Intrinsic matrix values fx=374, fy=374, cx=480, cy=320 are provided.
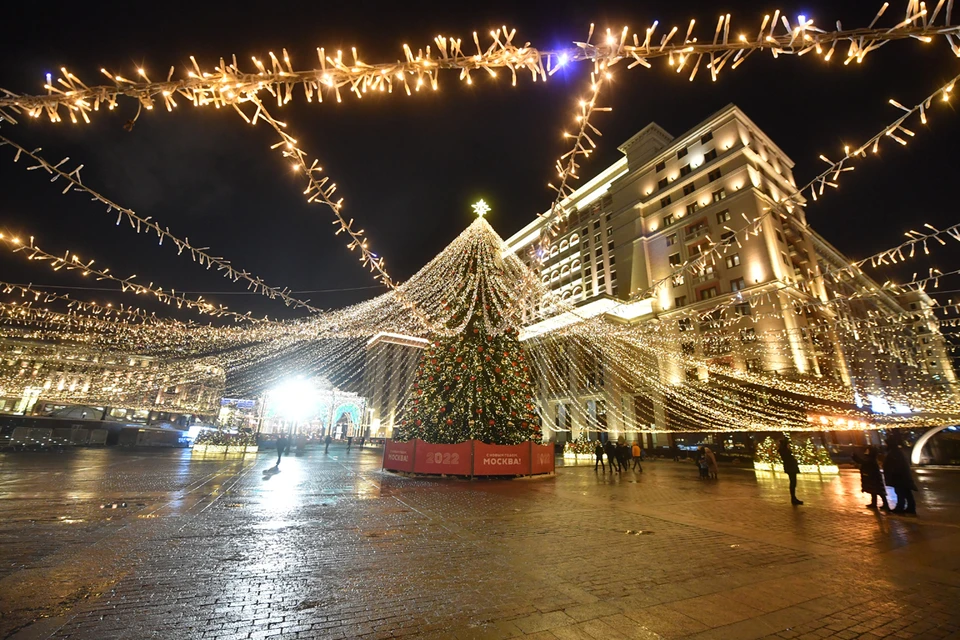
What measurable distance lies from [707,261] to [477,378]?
33103 mm

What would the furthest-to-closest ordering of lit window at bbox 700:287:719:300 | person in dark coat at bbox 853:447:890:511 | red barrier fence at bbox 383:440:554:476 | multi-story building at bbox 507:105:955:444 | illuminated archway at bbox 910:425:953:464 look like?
lit window at bbox 700:287:719:300 < multi-story building at bbox 507:105:955:444 < illuminated archway at bbox 910:425:953:464 < red barrier fence at bbox 383:440:554:476 < person in dark coat at bbox 853:447:890:511

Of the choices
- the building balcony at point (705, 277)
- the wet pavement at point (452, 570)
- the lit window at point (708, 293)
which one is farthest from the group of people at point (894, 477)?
the building balcony at point (705, 277)

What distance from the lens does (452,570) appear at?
3791 mm

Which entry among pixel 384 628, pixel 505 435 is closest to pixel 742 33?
pixel 384 628

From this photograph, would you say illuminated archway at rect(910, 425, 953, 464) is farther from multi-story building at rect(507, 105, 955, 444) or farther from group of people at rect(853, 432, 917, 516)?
group of people at rect(853, 432, 917, 516)

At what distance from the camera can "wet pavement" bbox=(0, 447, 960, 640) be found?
2.67 meters

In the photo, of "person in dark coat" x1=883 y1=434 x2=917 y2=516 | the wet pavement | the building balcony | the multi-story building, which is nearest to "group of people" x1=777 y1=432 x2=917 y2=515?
"person in dark coat" x1=883 y1=434 x2=917 y2=516

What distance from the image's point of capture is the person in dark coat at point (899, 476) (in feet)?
25.3

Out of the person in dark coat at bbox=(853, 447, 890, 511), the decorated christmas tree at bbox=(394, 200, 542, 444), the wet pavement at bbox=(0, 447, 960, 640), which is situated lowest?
the wet pavement at bbox=(0, 447, 960, 640)

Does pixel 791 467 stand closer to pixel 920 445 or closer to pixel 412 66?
pixel 412 66

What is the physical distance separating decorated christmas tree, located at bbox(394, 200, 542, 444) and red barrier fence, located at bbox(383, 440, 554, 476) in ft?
1.77

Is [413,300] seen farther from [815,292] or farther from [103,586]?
[815,292]

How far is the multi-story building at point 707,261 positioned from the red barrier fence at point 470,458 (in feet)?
55.9

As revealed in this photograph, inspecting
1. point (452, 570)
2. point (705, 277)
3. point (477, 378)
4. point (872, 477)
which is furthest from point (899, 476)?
point (705, 277)
